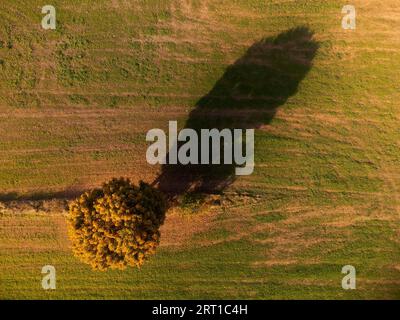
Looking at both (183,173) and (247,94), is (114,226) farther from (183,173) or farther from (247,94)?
(247,94)

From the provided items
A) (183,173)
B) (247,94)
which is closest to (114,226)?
(183,173)

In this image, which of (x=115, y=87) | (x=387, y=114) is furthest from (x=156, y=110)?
(x=387, y=114)

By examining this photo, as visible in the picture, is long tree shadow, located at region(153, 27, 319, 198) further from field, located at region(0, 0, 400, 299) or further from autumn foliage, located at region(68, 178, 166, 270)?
autumn foliage, located at region(68, 178, 166, 270)

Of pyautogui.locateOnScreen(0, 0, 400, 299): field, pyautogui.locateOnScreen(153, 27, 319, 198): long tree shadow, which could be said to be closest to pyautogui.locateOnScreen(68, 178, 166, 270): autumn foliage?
pyautogui.locateOnScreen(0, 0, 400, 299): field

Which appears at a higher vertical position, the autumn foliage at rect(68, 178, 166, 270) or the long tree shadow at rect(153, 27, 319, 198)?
the long tree shadow at rect(153, 27, 319, 198)

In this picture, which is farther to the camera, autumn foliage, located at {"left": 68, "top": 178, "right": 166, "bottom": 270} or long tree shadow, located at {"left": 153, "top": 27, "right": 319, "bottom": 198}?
long tree shadow, located at {"left": 153, "top": 27, "right": 319, "bottom": 198}
